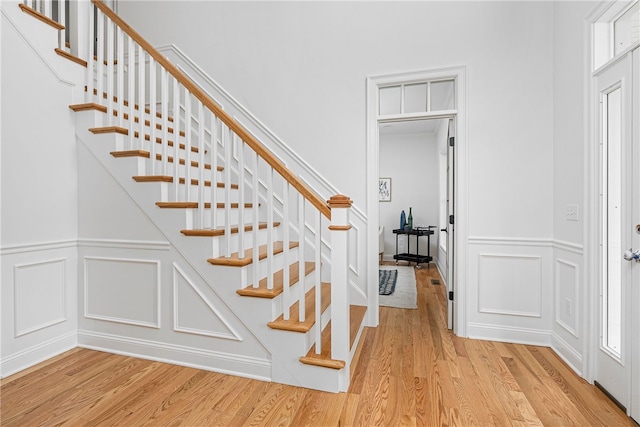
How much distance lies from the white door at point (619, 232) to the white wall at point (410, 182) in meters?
4.66

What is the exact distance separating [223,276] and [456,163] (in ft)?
7.21

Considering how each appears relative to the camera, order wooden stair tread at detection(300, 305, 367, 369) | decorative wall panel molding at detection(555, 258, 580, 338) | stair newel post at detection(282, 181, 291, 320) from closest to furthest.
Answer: wooden stair tread at detection(300, 305, 367, 369)
stair newel post at detection(282, 181, 291, 320)
decorative wall panel molding at detection(555, 258, 580, 338)

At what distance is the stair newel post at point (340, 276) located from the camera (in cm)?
193

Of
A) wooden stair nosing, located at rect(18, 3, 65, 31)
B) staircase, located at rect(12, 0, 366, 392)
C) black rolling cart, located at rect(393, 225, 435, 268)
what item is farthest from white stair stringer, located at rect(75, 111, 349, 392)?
black rolling cart, located at rect(393, 225, 435, 268)

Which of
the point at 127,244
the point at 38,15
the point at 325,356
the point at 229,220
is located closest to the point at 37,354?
the point at 127,244

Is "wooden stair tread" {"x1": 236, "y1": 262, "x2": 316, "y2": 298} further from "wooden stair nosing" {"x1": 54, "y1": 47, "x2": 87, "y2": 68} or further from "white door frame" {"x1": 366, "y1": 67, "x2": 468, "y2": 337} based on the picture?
"wooden stair nosing" {"x1": 54, "y1": 47, "x2": 87, "y2": 68}

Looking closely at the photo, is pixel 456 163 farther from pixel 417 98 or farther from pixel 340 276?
pixel 340 276

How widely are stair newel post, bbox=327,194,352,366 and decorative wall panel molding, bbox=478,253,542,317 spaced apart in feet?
4.98

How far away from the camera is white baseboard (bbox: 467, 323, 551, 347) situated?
266 centimetres

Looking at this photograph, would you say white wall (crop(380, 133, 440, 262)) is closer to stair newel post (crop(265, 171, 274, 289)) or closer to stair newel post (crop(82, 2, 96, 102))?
stair newel post (crop(265, 171, 274, 289))

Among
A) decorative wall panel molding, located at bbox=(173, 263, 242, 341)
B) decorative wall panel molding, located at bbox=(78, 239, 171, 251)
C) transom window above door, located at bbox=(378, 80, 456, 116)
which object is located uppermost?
transom window above door, located at bbox=(378, 80, 456, 116)

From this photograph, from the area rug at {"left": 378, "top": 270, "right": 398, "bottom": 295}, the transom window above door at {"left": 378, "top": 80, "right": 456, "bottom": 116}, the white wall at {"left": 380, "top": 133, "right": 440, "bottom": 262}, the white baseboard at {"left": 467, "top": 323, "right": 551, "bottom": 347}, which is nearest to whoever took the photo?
the white baseboard at {"left": 467, "top": 323, "right": 551, "bottom": 347}

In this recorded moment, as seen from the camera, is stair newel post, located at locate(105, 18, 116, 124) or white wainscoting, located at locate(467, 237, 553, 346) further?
white wainscoting, located at locate(467, 237, 553, 346)

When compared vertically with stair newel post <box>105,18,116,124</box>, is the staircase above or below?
below
